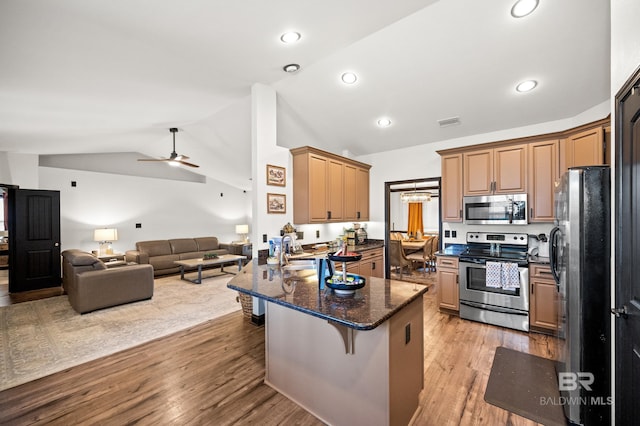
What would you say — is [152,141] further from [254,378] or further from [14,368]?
[254,378]

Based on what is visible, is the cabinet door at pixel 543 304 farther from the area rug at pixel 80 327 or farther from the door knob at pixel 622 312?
the area rug at pixel 80 327

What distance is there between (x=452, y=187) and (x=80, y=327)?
538cm

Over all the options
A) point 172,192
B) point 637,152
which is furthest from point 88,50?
point 172,192

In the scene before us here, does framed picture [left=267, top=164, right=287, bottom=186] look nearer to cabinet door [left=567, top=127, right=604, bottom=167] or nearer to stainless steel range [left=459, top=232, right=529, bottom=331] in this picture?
stainless steel range [left=459, top=232, right=529, bottom=331]

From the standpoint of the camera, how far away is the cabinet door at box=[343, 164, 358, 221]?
483cm

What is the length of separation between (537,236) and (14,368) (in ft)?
19.8

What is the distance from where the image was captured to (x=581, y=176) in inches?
70.1

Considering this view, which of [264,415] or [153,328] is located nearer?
[264,415]

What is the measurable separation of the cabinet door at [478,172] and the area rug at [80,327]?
3.93 metres

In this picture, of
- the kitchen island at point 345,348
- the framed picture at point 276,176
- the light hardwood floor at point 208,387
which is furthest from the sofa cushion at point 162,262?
the kitchen island at point 345,348

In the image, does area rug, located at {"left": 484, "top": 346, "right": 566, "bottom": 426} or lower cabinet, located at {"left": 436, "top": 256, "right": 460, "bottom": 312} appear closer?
area rug, located at {"left": 484, "top": 346, "right": 566, "bottom": 426}

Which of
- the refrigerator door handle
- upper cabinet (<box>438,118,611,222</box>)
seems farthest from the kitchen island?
upper cabinet (<box>438,118,611,222</box>)

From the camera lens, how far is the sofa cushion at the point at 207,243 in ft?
26.1

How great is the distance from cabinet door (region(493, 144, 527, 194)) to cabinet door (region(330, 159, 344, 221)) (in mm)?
2257
